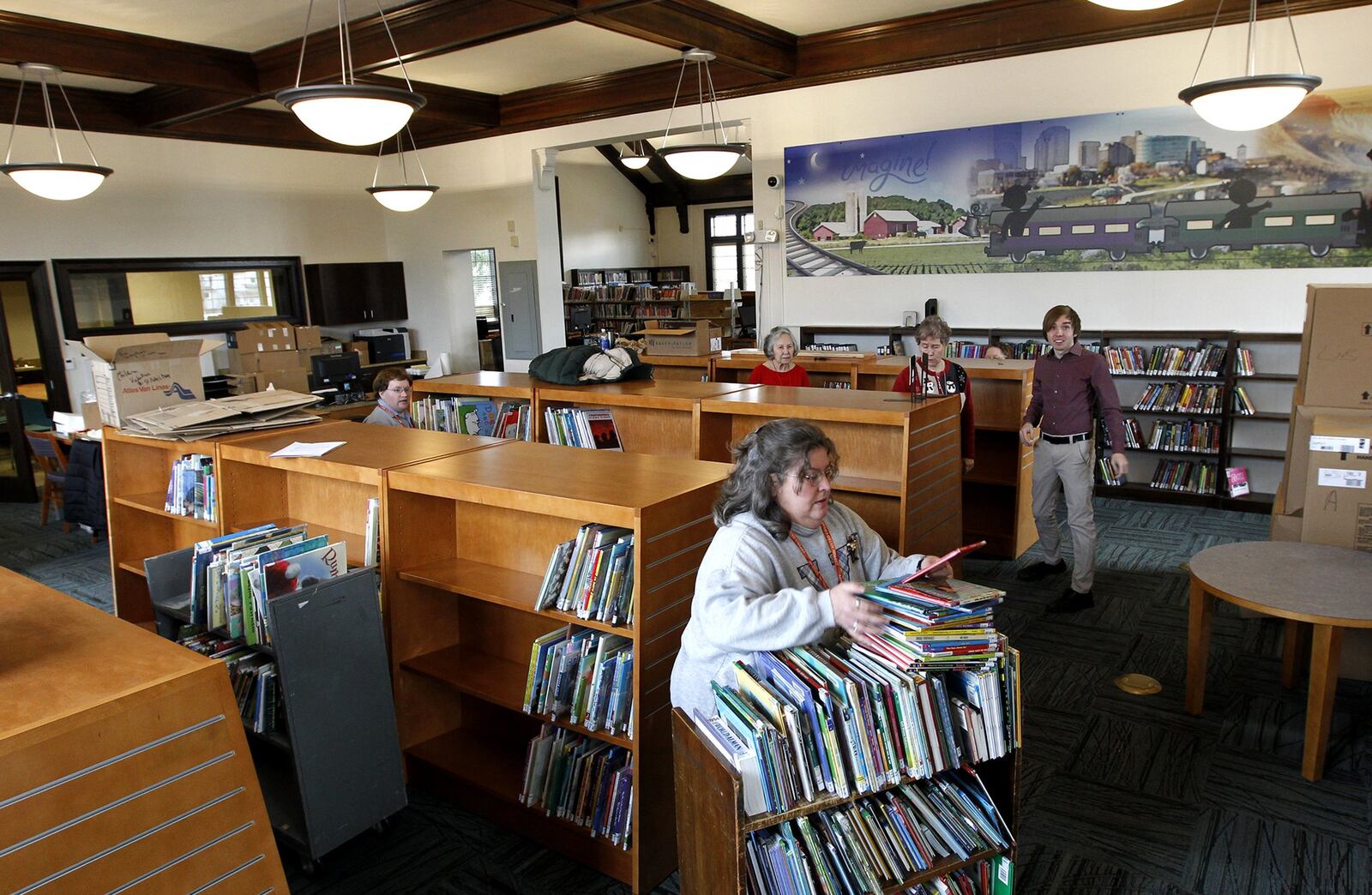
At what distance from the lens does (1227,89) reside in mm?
3795

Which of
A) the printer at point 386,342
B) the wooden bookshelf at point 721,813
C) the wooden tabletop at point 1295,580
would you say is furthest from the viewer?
the printer at point 386,342

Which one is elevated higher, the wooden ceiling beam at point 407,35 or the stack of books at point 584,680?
the wooden ceiling beam at point 407,35

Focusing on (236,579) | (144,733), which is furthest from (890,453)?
(144,733)

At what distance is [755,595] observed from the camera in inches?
80.5

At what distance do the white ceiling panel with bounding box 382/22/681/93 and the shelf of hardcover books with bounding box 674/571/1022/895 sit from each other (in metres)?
6.15

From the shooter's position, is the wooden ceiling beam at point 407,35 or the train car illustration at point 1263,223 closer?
the wooden ceiling beam at point 407,35

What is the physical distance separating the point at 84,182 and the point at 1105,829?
7175mm

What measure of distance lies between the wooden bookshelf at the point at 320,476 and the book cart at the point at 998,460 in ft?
A: 10.4

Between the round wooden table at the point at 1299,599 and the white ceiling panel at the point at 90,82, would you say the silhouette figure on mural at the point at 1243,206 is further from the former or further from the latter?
the white ceiling panel at the point at 90,82

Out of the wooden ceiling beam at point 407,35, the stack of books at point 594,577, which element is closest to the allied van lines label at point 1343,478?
the stack of books at point 594,577

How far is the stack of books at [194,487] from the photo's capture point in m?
3.74

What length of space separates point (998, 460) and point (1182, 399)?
6.64 ft

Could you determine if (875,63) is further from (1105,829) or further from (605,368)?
(1105,829)

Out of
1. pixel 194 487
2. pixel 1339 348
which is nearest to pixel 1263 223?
pixel 1339 348
